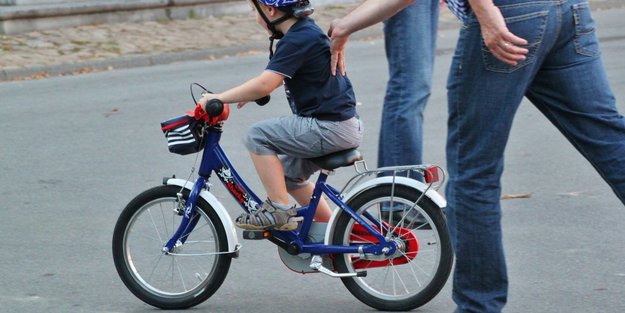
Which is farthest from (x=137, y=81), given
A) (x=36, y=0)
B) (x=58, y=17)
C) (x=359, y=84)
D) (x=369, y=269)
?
(x=369, y=269)

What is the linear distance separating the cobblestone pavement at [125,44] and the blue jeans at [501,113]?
32.0ft

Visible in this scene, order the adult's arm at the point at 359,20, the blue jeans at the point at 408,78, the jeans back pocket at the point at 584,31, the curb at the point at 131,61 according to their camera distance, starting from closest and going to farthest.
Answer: the jeans back pocket at the point at 584,31 → the adult's arm at the point at 359,20 → the blue jeans at the point at 408,78 → the curb at the point at 131,61

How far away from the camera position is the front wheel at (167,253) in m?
4.77

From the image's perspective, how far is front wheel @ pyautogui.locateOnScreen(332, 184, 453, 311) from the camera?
4.55 metres

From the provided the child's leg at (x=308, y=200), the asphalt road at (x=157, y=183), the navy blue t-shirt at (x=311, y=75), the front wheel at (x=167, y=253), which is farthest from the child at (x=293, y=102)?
the asphalt road at (x=157, y=183)

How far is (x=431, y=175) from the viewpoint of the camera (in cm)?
450

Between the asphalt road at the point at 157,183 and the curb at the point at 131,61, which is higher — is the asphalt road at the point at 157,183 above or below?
above

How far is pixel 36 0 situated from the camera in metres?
16.5

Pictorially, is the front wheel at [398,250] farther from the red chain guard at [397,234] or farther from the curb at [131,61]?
the curb at [131,61]

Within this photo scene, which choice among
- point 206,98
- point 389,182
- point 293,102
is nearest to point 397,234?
point 389,182

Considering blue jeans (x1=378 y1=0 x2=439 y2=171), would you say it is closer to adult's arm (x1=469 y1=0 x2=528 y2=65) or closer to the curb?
adult's arm (x1=469 y1=0 x2=528 y2=65)

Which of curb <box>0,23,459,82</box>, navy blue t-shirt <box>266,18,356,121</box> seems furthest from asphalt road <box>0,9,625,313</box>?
curb <box>0,23,459,82</box>

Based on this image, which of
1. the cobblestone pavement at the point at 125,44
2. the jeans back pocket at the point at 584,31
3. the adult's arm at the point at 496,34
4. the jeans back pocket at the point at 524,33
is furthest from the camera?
the cobblestone pavement at the point at 125,44

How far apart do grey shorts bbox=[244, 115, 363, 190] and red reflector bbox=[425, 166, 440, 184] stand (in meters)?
0.32
